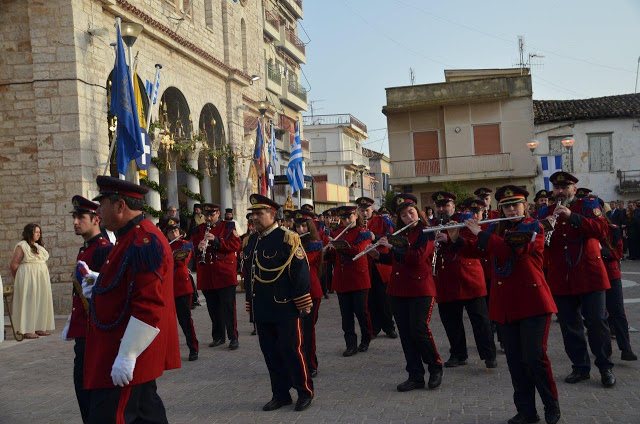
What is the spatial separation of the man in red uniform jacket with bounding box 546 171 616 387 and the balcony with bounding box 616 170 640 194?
34.2 m

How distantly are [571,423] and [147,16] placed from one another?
53.4ft

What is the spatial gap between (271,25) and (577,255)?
3387cm

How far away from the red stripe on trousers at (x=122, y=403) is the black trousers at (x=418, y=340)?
3.80m

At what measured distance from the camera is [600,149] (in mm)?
39531

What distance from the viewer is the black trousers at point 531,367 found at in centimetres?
579

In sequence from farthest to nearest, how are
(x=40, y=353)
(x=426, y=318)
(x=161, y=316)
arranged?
(x=40, y=353), (x=426, y=318), (x=161, y=316)

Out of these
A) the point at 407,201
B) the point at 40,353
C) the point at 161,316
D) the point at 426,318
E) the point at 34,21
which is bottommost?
the point at 40,353

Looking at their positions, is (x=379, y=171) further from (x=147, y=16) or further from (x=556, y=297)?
(x=556, y=297)

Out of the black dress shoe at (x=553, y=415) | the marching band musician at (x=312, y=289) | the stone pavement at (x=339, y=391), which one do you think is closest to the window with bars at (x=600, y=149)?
the stone pavement at (x=339, y=391)

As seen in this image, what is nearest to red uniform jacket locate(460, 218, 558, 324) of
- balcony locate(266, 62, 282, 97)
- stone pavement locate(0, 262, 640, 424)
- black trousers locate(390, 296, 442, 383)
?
stone pavement locate(0, 262, 640, 424)

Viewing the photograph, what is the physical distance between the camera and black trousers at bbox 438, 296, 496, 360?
8328mm

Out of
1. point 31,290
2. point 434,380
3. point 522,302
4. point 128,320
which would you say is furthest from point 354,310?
point 31,290

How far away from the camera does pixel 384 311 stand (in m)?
11.3

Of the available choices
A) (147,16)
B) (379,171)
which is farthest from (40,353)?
(379,171)
